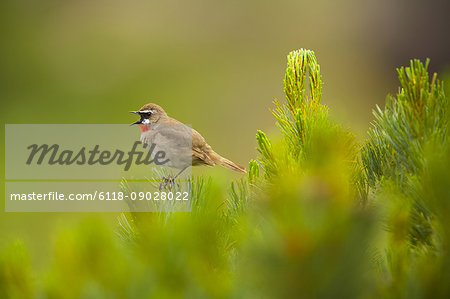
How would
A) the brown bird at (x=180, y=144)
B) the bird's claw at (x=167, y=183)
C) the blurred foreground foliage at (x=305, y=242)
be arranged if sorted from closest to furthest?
1. the blurred foreground foliage at (x=305, y=242)
2. the bird's claw at (x=167, y=183)
3. the brown bird at (x=180, y=144)

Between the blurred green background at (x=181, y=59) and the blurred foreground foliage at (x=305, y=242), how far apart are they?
4755 mm

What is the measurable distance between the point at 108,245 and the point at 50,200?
5319 millimetres

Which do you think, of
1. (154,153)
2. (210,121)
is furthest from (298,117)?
(210,121)

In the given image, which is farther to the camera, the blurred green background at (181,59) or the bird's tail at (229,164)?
the blurred green background at (181,59)

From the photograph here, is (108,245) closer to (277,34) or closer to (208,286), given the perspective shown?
(208,286)

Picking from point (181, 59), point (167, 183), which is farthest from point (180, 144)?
point (181, 59)

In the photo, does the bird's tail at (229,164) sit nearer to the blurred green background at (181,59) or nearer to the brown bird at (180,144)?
the brown bird at (180,144)

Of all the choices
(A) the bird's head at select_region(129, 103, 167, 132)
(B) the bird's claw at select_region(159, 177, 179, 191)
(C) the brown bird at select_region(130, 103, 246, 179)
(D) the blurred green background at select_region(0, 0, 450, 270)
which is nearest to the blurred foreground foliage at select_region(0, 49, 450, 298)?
(B) the bird's claw at select_region(159, 177, 179, 191)

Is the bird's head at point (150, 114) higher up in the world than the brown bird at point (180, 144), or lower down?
higher up

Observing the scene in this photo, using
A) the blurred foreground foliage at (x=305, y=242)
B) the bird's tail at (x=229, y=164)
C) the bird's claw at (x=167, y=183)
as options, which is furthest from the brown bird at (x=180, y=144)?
the blurred foreground foliage at (x=305, y=242)

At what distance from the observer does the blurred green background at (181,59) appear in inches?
239

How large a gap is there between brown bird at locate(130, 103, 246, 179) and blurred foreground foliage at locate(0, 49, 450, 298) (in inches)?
49.2

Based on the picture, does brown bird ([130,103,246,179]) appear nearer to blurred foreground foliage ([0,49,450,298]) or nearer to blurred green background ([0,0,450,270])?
blurred foreground foliage ([0,49,450,298])

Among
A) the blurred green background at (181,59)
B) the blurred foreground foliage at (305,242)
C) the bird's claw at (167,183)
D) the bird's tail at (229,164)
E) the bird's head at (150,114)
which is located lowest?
the blurred foreground foliage at (305,242)
